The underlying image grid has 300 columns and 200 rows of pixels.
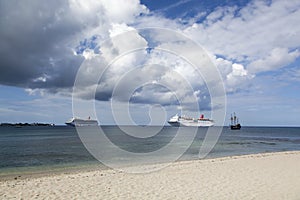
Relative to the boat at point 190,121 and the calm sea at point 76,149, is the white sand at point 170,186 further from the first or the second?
the boat at point 190,121

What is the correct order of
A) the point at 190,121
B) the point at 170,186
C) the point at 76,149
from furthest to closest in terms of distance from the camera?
the point at 190,121, the point at 76,149, the point at 170,186

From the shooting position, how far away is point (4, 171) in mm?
17094

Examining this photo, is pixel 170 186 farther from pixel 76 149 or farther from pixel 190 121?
pixel 190 121

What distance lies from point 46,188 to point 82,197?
2.23m

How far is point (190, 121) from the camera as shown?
475ft

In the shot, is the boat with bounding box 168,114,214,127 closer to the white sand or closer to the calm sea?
the calm sea

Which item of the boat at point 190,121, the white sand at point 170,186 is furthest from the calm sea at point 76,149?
the boat at point 190,121

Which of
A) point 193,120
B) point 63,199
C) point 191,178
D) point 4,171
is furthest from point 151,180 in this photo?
point 193,120

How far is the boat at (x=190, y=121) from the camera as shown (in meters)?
144

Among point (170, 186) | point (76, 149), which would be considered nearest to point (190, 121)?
point (76, 149)

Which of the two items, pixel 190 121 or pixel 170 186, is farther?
pixel 190 121

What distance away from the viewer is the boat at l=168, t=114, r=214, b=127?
14425cm

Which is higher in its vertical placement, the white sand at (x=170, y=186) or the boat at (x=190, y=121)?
the boat at (x=190, y=121)

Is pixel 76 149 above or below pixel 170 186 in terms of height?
below
